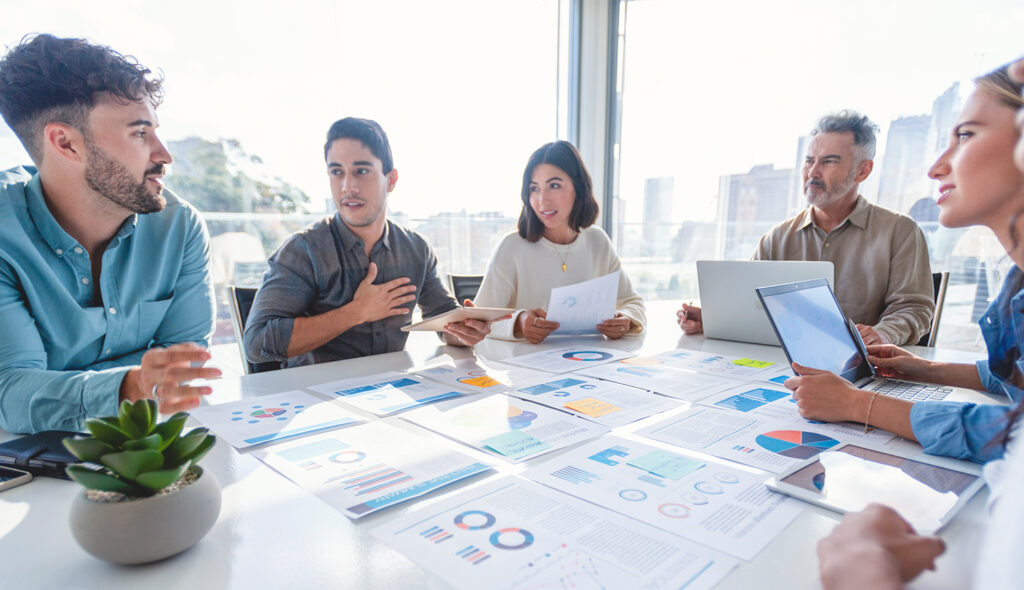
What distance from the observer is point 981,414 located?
0.85 meters

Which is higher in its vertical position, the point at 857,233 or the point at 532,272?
the point at 857,233

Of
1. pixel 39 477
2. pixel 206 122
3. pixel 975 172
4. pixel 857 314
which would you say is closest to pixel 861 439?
pixel 975 172

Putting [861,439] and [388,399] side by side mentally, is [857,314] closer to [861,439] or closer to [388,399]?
[861,439]

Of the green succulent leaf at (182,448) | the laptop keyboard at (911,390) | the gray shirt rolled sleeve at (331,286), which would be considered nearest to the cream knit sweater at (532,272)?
the gray shirt rolled sleeve at (331,286)

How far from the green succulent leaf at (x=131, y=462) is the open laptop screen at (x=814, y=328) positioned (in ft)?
3.43

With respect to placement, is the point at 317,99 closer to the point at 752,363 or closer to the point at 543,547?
the point at 752,363

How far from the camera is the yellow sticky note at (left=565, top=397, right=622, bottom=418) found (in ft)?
3.54

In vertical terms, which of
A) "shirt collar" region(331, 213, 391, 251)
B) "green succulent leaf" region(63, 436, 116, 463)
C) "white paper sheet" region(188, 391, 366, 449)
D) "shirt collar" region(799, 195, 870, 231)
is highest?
"shirt collar" region(799, 195, 870, 231)

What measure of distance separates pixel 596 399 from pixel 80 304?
4.26ft

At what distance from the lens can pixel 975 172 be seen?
97cm

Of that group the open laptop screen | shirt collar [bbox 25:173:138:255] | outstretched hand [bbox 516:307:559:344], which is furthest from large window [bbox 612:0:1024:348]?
shirt collar [bbox 25:173:138:255]

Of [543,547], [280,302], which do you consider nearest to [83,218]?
[280,302]

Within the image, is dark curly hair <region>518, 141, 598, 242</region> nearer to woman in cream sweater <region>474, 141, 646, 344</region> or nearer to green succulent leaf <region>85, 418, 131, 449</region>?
woman in cream sweater <region>474, 141, 646, 344</region>

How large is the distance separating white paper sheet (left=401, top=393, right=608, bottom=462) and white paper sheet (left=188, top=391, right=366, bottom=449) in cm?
16
